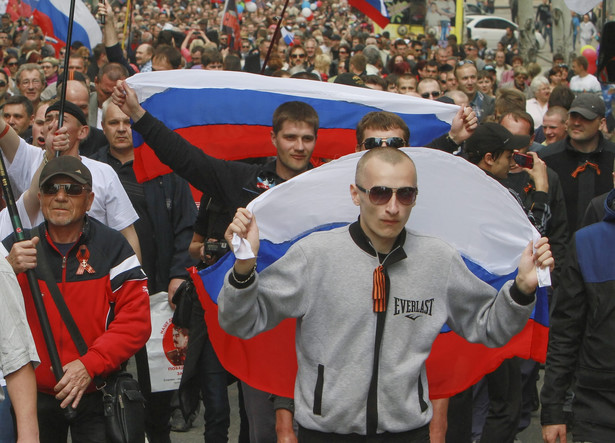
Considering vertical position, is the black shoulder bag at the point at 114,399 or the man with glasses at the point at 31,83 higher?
the man with glasses at the point at 31,83

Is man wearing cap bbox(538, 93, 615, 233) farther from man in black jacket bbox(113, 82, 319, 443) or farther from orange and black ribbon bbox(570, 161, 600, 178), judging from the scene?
man in black jacket bbox(113, 82, 319, 443)

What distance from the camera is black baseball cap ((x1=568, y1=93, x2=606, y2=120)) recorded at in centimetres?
805

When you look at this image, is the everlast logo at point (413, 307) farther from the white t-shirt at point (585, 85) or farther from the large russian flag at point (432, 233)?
the white t-shirt at point (585, 85)

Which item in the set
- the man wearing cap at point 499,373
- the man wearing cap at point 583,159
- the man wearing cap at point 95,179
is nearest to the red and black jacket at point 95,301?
the man wearing cap at point 95,179

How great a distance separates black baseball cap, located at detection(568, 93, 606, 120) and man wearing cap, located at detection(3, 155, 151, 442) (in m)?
4.31

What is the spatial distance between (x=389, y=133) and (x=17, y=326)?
2.34 meters

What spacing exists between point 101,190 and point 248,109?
3.62 feet

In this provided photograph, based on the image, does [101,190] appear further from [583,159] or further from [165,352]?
[583,159]

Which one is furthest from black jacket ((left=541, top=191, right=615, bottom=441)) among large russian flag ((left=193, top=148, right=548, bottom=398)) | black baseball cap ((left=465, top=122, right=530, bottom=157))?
black baseball cap ((left=465, top=122, right=530, bottom=157))

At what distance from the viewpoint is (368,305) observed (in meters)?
3.87

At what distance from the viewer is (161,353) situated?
21.0 ft

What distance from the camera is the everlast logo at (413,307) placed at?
A: 3902mm

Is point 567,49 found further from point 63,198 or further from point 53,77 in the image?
point 63,198

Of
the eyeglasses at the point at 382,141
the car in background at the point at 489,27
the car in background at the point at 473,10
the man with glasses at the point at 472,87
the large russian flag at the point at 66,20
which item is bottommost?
the eyeglasses at the point at 382,141
